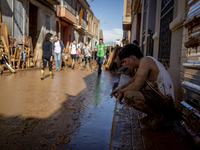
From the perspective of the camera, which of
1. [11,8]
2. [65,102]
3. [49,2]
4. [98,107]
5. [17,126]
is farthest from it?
[49,2]

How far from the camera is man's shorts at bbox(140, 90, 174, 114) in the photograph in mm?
2568

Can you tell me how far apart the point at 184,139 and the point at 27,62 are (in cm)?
1137

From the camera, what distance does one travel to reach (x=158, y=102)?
2.58m

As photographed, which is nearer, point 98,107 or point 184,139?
point 184,139

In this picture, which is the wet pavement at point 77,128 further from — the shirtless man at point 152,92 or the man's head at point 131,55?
the man's head at point 131,55

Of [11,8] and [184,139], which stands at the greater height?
[11,8]

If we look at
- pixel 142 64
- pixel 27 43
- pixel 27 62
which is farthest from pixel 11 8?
pixel 142 64

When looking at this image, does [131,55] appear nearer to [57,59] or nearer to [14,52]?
[57,59]

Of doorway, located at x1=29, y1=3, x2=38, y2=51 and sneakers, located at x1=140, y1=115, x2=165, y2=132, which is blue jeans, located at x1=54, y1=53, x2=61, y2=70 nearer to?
doorway, located at x1=29, y1=3, x2=38, y2=51

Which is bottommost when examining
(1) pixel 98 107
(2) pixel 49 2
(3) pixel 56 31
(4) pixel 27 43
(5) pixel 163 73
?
(1) pixel 98 107

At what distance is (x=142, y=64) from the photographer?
8.24 ft

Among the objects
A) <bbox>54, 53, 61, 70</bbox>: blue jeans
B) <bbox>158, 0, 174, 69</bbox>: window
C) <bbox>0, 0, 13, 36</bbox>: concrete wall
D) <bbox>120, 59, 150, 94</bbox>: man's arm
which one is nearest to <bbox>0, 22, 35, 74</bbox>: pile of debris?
<bbox>0, 0, 13, 36</bbox>: concrete wall

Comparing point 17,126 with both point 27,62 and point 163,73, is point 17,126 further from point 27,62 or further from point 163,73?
point 27,62

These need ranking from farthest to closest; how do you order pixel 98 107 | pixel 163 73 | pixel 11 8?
pixel 11 8
pixel 98 107
pixel 163 73
